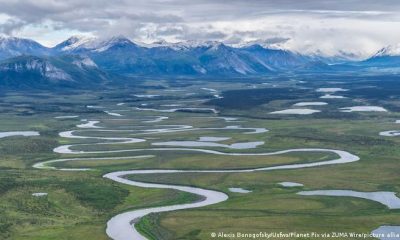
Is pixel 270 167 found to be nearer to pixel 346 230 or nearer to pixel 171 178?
pixel 171 178

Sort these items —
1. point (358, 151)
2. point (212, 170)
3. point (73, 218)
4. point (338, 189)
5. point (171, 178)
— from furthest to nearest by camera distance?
point (358, 151) → point (212, 170) → point (171, 178) → point (338, 189) → point (73, 218)

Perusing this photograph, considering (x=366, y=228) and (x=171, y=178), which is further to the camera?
(x=171, y=178)

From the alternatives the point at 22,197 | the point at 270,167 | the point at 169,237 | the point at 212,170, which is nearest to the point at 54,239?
the point at 169,237

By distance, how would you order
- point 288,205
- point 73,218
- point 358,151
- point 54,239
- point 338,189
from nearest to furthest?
point 54,239, point 73,218, point 288,205, point 338,189, point 358,151

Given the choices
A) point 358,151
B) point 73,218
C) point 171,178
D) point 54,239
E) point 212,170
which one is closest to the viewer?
point 54,239

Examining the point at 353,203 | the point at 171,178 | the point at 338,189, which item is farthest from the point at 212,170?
the point at 353,203

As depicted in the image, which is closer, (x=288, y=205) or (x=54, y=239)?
(x=54, y=239)

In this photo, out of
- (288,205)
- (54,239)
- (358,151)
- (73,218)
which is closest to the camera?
(54,239)

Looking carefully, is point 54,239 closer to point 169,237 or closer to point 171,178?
point 169,237
